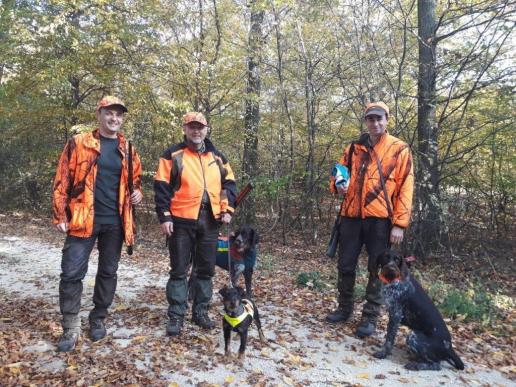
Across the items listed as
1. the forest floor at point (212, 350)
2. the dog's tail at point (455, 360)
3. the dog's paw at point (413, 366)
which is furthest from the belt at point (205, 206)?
the dog's tail at point (455, 360)

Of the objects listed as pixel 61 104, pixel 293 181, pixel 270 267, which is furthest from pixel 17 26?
pixel 270 267

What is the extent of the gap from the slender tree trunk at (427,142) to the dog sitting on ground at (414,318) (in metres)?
3.72

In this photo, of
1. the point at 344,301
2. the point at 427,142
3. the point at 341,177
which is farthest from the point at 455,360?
the point at 427,142

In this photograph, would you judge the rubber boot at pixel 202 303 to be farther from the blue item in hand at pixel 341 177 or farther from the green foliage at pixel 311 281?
the green foliage at pixel 311 281

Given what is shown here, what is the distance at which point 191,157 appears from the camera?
13.2ft

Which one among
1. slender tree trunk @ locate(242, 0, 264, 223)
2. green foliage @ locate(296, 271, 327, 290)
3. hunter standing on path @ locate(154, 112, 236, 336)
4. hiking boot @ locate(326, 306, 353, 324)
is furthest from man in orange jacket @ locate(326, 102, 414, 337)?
slender tree trunk @ locate(242, 0, 264, 223)

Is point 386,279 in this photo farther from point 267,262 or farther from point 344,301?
point 267,262

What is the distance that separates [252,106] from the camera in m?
10.5

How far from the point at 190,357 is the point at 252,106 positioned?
7.72 metres

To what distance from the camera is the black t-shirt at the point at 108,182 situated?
12.5 feet

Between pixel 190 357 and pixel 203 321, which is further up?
pixel 203 321

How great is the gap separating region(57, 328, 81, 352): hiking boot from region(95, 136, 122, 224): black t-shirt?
1.02m

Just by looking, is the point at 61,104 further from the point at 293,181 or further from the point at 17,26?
the point at 293,181

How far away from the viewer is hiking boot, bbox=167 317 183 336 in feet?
13.4
